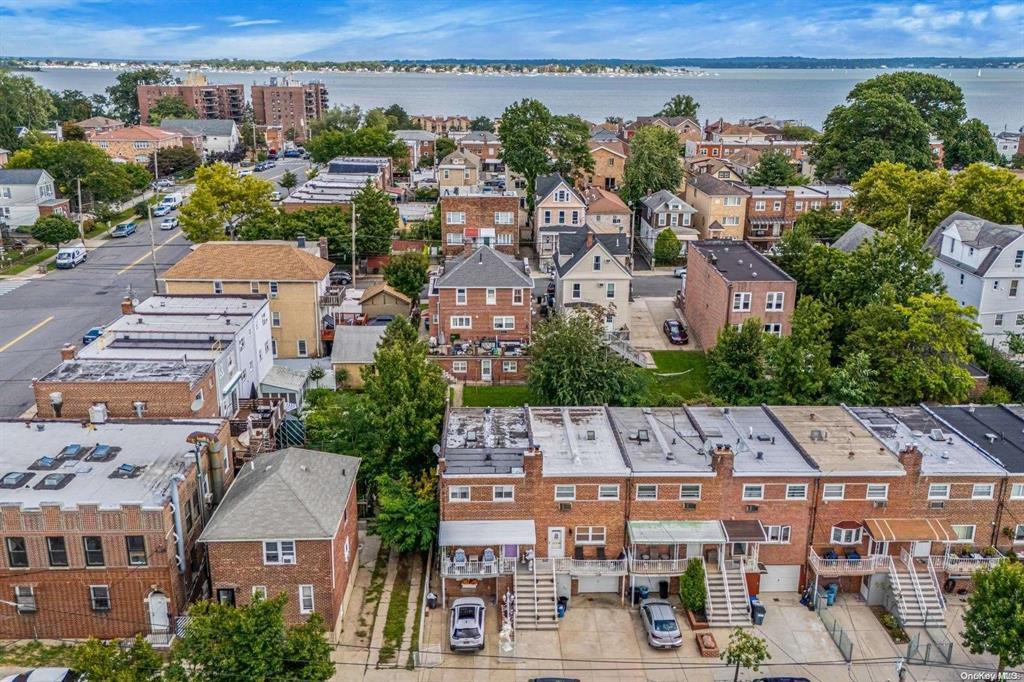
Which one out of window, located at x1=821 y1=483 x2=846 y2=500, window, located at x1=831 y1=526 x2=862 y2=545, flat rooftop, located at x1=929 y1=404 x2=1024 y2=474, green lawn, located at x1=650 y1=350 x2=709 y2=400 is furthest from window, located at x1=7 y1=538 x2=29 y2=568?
flat rooftop, located at x1=929 y1=404 x2=1024 y2=474

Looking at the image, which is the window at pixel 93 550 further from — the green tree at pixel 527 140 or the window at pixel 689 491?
the green tree at pixel 527 140

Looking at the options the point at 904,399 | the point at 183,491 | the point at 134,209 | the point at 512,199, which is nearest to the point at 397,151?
the point at 134,209

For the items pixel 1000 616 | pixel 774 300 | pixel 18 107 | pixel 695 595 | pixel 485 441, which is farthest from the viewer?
pixel 18 107

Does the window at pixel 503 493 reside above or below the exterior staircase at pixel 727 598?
above

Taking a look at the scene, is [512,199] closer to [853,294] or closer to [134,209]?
[853,294]

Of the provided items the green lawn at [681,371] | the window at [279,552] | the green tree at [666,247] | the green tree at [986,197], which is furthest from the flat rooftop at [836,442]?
the green tree at [666,247]

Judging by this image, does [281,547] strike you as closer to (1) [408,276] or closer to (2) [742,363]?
(2) [742,363]

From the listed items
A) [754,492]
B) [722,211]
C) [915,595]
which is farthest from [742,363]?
[722,211]
